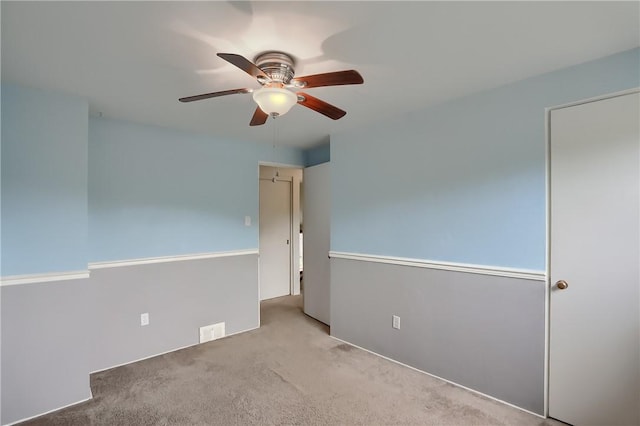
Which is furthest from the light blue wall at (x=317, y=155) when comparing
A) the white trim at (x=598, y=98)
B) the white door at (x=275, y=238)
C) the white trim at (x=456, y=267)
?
the white trim at (x=598, y=98)

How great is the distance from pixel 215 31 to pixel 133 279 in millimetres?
2428

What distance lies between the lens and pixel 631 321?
176 cm

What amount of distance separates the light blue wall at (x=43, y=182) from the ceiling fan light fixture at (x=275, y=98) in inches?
64.9

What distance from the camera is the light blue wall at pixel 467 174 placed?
2.02 meters

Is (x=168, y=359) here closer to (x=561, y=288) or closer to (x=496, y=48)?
(x=561, y=288)

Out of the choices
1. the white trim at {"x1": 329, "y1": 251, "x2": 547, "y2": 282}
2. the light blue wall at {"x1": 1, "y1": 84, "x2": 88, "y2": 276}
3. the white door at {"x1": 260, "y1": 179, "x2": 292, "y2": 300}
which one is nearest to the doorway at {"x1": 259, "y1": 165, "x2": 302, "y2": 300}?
the white door at {"x1": 260, "y1": 179, "x2": 292, "y2": 300}

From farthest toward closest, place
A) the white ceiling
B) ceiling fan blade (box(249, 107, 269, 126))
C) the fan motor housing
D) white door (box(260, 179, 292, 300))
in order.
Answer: white door (box(260, 179, 292, 300)) → ceiling fan blade (box(249, 107, 269, 126)) → the fan motor housing → the white ceiling

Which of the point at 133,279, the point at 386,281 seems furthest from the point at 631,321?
the point at 133,279

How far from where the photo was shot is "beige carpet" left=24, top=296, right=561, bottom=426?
6.75 ft

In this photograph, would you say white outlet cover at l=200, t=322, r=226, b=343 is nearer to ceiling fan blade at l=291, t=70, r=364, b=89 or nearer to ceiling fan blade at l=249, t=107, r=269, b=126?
ceiling fan blade at l=249, t=107, r=269, b=126

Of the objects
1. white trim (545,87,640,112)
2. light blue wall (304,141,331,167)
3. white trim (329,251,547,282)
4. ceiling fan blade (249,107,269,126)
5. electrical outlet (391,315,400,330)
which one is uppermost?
light blue wall (304,141,331,167)

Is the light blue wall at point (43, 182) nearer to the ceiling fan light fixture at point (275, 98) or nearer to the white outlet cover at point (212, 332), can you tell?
the white outlet cover at point (212, 332)

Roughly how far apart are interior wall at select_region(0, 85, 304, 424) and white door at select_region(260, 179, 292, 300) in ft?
3.88

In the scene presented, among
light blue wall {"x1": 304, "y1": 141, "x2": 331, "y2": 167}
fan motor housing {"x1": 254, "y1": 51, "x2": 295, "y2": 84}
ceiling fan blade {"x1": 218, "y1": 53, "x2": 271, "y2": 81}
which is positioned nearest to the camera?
ceiling fan blade {"x1": 218, "y1": 53, "x2": 271, "y2": 81}
